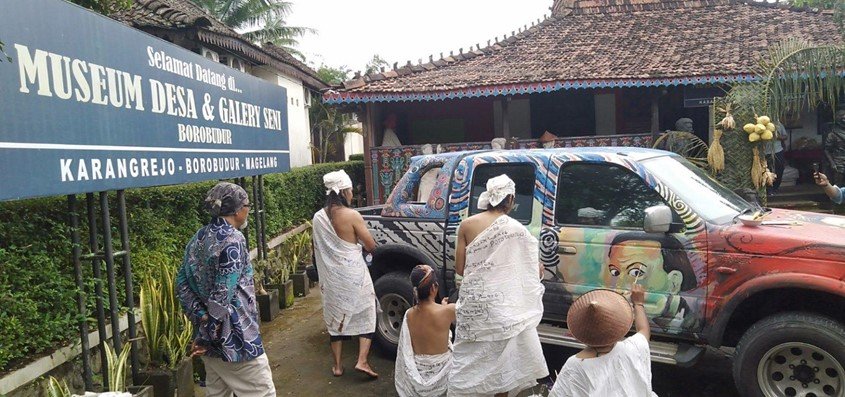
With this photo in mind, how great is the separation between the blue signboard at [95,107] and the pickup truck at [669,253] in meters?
2.03

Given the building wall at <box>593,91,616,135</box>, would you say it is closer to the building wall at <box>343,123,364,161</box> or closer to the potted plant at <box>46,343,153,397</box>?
the potted plant at <box>46,343,153,397</box>

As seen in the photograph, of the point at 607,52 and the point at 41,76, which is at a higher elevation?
the point at 607,52

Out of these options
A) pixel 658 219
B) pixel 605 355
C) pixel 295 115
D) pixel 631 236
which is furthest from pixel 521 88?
pixel 605 355

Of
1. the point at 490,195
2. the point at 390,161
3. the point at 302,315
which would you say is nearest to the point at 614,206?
the point at 490,195

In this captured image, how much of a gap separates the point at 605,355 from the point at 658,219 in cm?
167

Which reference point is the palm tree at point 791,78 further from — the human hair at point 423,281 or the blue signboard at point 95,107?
the blue signboard at point 95,107

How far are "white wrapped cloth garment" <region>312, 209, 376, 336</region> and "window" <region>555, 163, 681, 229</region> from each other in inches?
66.3

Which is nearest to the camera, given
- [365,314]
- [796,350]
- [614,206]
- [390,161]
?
[796,350]

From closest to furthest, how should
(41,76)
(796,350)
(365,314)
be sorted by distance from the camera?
(41,76) < (796,350) < (365,314)

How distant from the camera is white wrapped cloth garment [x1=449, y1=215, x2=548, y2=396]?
3.66m

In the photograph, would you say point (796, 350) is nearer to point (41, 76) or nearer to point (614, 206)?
point (614, 206)

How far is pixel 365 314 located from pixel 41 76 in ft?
9.53

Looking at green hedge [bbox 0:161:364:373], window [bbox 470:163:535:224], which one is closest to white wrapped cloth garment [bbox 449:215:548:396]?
window [bbox 470:163:535:224]

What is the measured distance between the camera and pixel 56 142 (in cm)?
327
